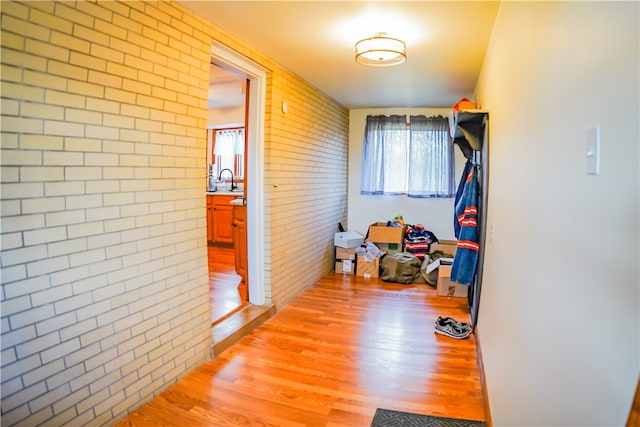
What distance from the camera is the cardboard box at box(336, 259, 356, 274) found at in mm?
5172

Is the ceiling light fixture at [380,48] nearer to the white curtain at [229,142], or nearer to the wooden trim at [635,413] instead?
the wooden trim at [635,413]

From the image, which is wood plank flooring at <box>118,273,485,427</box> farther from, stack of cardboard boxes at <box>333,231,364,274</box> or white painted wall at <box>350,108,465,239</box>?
white painted wall at <box>350,108,465,239</box>

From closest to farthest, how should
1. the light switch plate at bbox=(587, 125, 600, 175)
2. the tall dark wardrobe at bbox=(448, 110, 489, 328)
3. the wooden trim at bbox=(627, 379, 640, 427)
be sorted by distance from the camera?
the wooden trim at bbox=(627, 379, 640, 427), the light switch plate at bbox=(587, 125, 600, 175), the tall dark wardrobe at bbox=(448, 110, 489, 328)

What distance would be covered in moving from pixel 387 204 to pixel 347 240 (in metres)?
1.07

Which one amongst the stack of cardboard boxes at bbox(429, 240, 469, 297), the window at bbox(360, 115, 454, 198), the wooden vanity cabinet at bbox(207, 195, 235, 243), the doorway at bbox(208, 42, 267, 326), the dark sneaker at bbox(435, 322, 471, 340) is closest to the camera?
the dark sneaker at bbox(435, 322, 471, 340)

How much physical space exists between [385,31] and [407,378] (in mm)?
2413

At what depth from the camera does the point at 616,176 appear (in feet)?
2.28

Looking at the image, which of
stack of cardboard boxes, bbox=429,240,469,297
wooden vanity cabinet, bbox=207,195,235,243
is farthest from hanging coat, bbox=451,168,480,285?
wooden vanity cabinet, bbox=207,195,235,243

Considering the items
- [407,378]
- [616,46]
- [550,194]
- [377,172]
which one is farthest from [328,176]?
[616,46]

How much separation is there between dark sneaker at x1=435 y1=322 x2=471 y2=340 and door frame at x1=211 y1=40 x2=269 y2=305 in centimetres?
162

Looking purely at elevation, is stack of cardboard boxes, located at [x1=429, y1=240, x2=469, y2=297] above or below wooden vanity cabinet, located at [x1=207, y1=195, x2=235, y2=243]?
below

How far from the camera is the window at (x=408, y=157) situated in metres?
5.45

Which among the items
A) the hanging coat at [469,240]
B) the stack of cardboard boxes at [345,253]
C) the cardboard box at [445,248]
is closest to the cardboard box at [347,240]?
the stack of cardboard boxes at [345,253]

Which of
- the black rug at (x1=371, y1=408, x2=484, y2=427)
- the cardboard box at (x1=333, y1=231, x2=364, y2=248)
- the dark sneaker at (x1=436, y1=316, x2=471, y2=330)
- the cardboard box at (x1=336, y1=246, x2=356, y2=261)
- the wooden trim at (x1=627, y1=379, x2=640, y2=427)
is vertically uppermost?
the wooden trim at (x1=627, y1=379, x2=640, y2=427)
